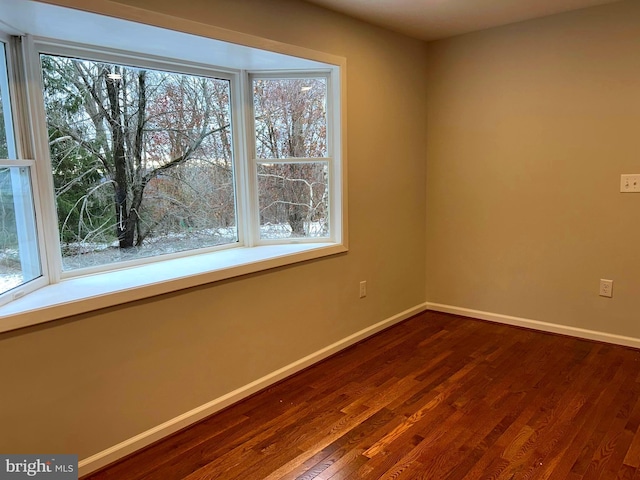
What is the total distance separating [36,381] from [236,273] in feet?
3.33

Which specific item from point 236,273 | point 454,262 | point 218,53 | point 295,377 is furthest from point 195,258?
point 454,262

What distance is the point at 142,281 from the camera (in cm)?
213

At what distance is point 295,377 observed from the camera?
2.79 metres

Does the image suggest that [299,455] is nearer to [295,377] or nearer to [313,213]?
[295,377]

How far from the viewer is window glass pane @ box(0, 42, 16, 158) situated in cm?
189

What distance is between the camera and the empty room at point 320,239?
195 cm

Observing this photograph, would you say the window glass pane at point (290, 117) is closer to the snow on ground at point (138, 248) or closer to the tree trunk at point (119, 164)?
the snow on ground at point (138, 248)

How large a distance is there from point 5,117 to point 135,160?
661 mm

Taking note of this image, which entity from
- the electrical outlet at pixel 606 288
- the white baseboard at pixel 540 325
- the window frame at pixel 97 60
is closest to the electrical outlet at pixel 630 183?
the electrical outlet at pixel 606 288

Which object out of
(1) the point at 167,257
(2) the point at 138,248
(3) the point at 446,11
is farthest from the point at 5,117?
(3) the point at 446,11

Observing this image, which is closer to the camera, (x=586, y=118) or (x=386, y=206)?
(x=586, y=118)

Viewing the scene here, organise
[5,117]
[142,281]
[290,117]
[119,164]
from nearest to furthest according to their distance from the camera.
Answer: [5,117] → [142,281] → [119,164] → [290,117]

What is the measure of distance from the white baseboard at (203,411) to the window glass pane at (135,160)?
89 cm

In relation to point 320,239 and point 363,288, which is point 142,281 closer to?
point 320,239
